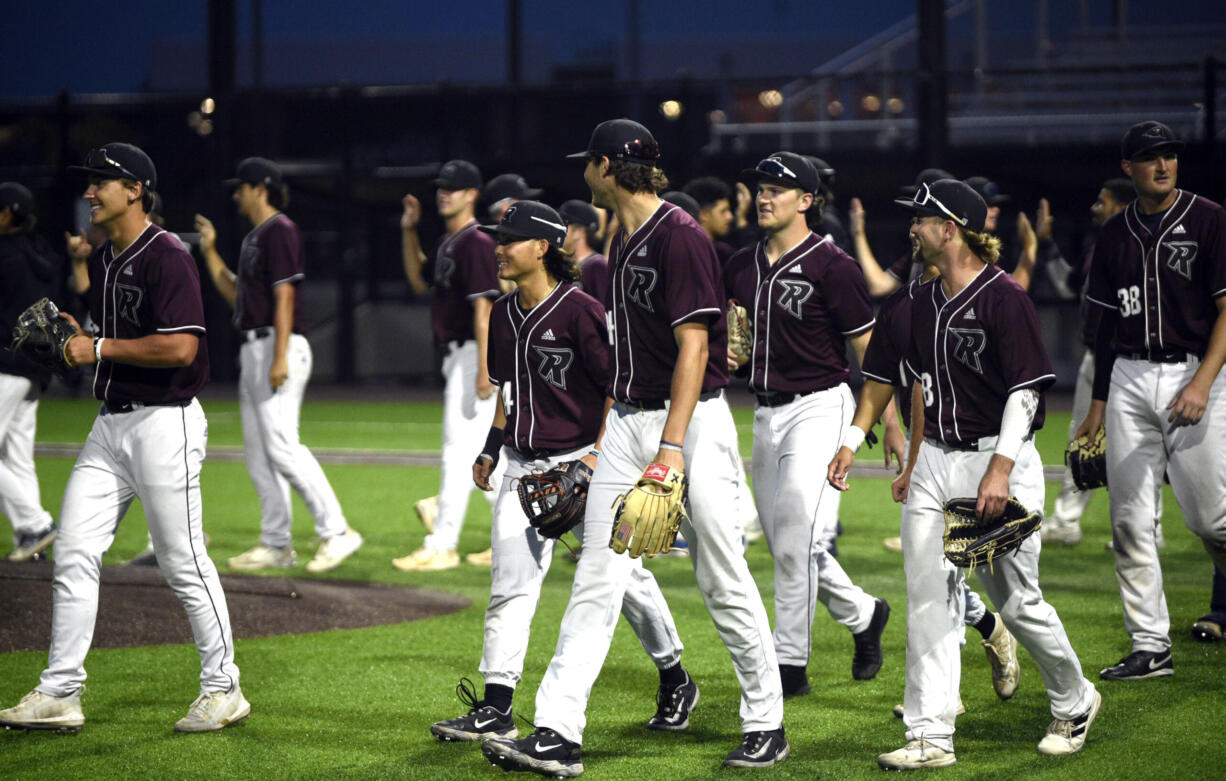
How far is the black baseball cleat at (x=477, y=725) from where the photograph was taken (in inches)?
202

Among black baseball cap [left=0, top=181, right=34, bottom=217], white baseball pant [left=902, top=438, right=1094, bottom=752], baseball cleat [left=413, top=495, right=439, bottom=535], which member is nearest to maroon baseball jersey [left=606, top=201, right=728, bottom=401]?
white baseball pant [left=902, top=438, right=1094, bottom=752]

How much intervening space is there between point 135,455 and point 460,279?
3.73 metres

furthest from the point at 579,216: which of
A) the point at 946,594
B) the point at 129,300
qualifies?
the point at 946,594

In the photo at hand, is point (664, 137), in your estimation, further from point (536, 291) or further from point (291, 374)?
point (536, 291)

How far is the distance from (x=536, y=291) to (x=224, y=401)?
19.0 metres

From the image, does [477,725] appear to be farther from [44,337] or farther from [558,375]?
[44,337]

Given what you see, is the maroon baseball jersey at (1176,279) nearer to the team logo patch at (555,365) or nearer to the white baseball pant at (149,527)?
the team logo patch at (555,365)

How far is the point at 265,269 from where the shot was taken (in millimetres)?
8727

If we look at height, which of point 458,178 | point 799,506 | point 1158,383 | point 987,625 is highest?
point 458,178

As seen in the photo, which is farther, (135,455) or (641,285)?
(135,455)

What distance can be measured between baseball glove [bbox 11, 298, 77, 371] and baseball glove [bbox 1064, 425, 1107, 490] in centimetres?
427

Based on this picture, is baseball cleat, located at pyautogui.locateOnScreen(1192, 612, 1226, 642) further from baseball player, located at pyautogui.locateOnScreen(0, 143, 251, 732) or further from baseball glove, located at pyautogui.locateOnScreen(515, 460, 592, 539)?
baseball player, located at pyautogui.locateOnScreen(0, 143, 251, 732)

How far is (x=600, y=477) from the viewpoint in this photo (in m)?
4.84

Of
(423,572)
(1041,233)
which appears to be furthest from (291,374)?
(1041,233)
